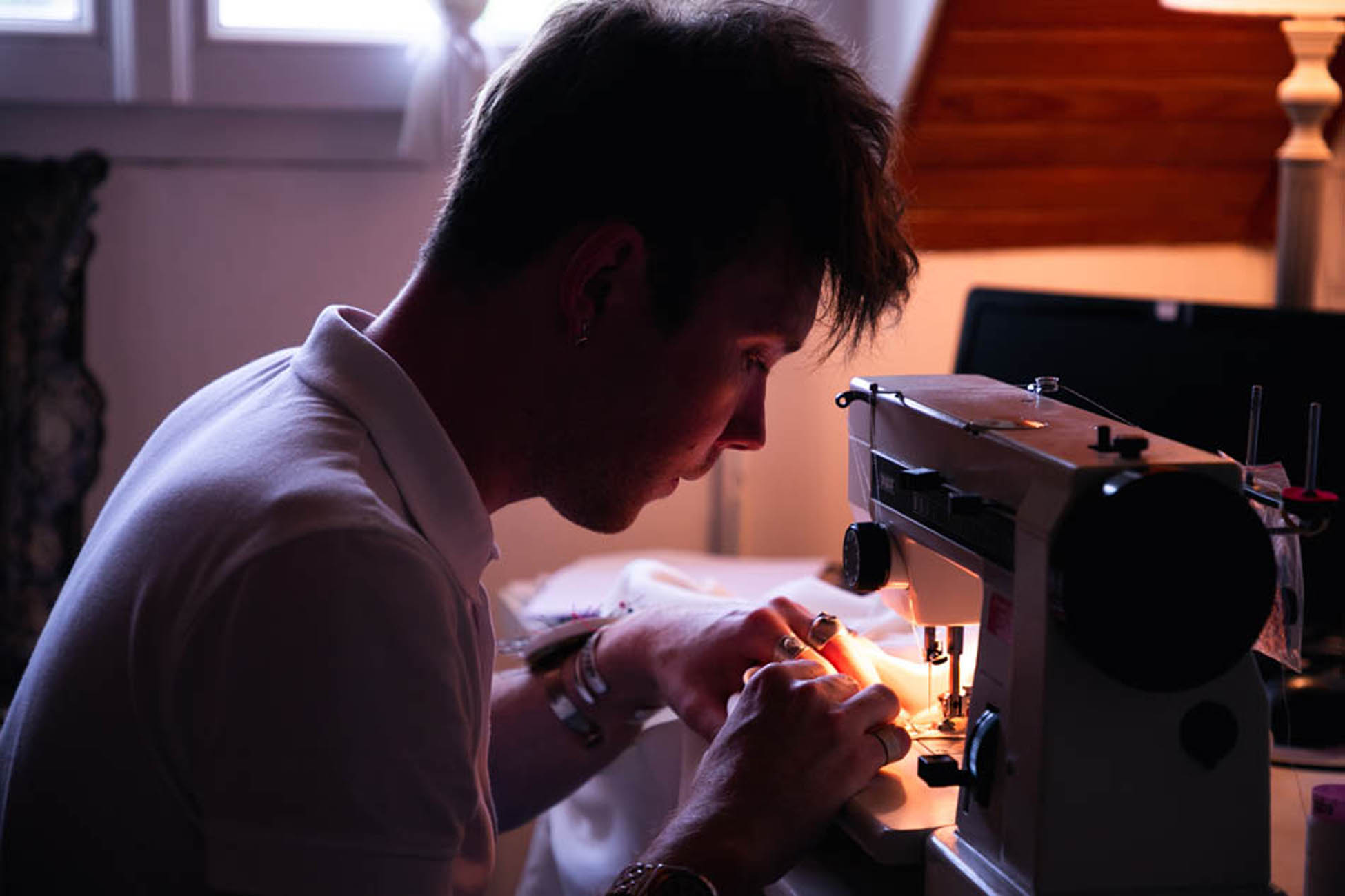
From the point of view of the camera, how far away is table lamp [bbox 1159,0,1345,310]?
5.90 feet

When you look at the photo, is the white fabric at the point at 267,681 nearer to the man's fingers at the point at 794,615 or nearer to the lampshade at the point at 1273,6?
the man's fingers at the point at 794,615

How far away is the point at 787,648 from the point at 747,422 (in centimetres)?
21

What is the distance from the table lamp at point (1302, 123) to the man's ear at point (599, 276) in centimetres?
113

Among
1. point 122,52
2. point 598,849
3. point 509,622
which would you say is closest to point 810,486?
point 509,622

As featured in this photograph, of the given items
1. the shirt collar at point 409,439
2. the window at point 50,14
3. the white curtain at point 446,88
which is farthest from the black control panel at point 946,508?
the window at point 50,14

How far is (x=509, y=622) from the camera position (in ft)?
6.65

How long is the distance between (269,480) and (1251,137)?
1979 millimetres

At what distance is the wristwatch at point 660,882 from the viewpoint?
3.15 ft

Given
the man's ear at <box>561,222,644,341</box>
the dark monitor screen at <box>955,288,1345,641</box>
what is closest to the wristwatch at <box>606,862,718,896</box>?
the man's ear at <box>561,222,644,341</box>

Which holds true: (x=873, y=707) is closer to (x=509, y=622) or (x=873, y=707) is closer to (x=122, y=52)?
(x=509, y=622)

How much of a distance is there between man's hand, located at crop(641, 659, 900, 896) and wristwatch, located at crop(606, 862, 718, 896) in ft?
0.04

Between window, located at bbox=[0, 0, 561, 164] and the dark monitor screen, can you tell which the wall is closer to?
window, located at bbox=[0, 0, 561, 164]

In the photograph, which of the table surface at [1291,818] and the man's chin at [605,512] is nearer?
the table surface at [1291,818]

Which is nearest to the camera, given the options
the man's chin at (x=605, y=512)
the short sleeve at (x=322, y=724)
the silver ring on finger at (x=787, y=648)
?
the short sleeve at (x=322, y=724)
